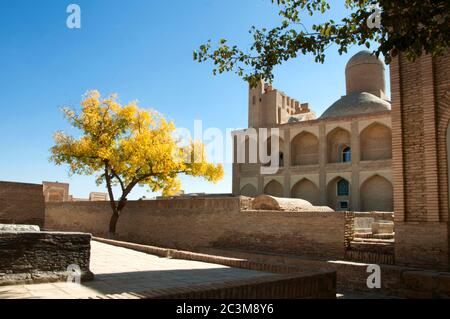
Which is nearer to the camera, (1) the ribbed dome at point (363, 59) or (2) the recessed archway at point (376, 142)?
(2) the recessed archway at point (376, 142)

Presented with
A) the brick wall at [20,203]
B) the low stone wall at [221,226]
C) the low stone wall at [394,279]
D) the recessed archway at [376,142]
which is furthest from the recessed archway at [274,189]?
the brick wall at [20,203]

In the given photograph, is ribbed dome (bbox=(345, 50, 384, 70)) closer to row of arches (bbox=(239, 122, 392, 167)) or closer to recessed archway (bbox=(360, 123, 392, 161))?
row of arches (bbox=(239, 122, 392, 167))

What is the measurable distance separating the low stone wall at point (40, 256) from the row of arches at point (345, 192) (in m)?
25.5

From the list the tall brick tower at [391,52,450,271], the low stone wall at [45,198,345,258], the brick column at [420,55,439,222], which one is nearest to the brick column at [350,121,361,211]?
the low stone wall at [45,198,345,258]

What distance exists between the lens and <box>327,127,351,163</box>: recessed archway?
103ft

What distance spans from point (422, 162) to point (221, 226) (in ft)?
23.7

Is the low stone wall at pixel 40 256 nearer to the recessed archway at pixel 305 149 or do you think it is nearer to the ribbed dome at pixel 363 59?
the recessed archway at pixel 305 149

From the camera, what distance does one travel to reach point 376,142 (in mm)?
29359

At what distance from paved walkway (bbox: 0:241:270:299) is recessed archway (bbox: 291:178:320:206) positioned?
24.6 metres

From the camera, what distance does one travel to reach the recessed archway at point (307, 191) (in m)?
31.4

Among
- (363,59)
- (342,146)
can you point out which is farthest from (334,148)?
(363,59)

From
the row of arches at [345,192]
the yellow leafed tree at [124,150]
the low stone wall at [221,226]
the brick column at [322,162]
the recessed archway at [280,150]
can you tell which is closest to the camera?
the low stone wall at [221,226]
